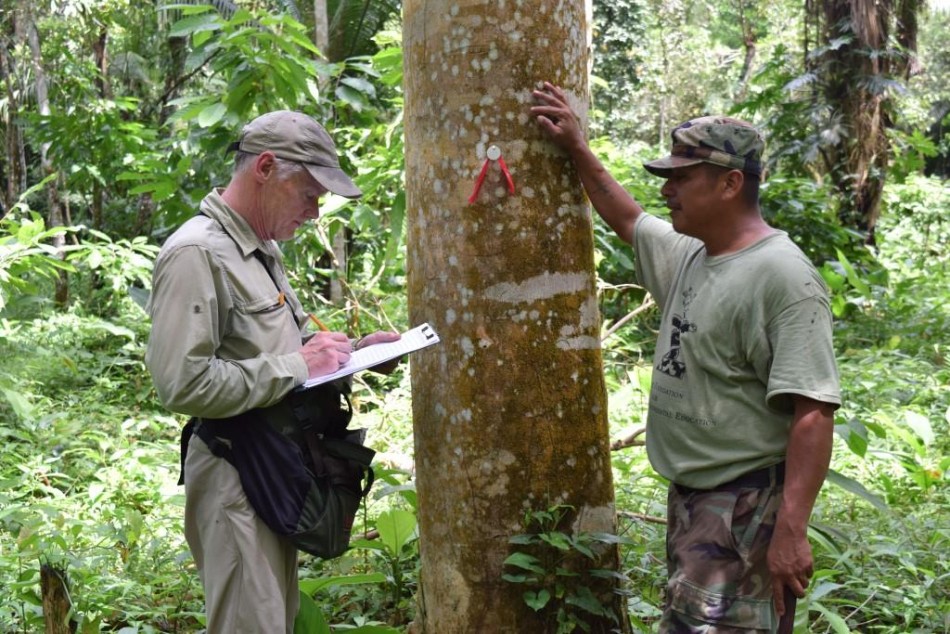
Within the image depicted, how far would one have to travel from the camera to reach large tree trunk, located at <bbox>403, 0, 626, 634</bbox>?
2.72 meters

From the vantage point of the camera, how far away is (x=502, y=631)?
2.76m

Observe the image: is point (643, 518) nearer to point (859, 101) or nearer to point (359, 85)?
point (359, 85)

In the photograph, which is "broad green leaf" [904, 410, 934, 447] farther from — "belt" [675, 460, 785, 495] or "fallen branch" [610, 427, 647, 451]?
"belt" [675, 460, 785, 495]

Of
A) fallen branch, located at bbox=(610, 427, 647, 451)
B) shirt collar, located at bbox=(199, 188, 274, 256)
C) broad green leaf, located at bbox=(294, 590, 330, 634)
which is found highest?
shirt collar, located at bbox=(199, 188, 274, 256)

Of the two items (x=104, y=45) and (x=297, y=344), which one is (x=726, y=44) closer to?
(x=104, y=45)

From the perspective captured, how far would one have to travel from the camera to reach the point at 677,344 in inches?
102

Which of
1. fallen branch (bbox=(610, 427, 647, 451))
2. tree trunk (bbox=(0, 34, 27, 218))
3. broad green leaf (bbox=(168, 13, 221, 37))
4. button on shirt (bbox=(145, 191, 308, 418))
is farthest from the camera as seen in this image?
tree trunk (bbox=(0, 34, 27, 218))

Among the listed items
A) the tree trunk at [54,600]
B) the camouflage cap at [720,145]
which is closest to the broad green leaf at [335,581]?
the tree trunk at [54,600]

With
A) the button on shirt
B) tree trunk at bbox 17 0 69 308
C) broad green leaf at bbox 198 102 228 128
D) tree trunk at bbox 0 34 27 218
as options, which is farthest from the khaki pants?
tree trunk at bbox 0 34 27 218

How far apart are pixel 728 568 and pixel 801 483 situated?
0.31 metres

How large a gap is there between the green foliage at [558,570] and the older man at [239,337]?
69cm

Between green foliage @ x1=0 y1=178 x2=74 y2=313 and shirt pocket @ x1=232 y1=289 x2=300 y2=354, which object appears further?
green foliage @ x1=0 y1=178 x2=74 y2=313

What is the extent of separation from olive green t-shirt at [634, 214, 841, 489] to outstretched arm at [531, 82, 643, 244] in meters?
0.34

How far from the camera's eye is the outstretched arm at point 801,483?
2289 millimetres
